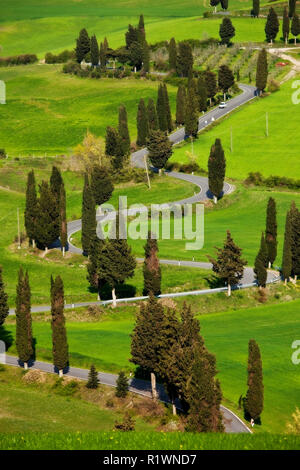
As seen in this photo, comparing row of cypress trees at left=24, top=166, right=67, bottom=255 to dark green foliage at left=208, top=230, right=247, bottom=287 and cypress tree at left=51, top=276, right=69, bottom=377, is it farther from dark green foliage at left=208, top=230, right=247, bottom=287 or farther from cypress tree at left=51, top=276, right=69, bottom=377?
cypress tree at left=51, top=276, right=69, bottom=377

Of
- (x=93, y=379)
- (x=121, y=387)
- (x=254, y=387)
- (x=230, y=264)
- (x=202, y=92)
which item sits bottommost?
(x=230, y=264)

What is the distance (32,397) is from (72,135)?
123m

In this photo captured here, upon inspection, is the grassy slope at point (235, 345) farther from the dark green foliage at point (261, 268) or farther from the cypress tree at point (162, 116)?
the cypress tree at point (162, 116)

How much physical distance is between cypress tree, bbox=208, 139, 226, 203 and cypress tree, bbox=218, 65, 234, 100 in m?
55.4

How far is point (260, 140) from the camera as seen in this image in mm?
169375

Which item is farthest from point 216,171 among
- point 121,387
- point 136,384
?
point 121,387

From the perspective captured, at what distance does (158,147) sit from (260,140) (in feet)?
86.8

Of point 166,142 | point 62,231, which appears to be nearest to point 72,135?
point 166,142

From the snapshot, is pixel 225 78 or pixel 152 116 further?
pixel 225 78

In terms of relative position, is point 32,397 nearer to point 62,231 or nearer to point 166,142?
point 62,231

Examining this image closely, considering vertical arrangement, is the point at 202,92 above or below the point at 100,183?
above

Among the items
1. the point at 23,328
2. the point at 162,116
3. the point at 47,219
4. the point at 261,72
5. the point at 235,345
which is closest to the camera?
the point at 23,328

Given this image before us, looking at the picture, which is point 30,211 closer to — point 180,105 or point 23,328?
point 23,328

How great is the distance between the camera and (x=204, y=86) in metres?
188
